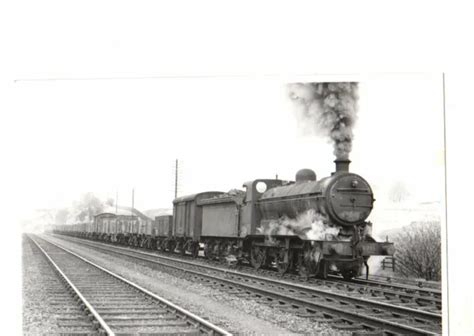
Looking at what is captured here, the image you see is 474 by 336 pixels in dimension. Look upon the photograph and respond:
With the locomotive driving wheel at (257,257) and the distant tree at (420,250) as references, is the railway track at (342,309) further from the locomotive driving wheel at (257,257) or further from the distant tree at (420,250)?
the locomotive driving wheel at (257,257)

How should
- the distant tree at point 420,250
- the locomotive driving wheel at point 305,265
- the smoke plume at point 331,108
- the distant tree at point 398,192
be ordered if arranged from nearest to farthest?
the distant tree at point 420,250
the distant tree at point 398,192
the smoke plume at point 331,108
the locomotive driving wheel at point 305,265

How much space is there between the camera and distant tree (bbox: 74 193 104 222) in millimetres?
6992

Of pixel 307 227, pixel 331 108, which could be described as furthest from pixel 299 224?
pixel 331 108

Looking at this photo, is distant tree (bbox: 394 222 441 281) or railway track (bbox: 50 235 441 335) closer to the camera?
railway track (bbox: 50 235 441 335)

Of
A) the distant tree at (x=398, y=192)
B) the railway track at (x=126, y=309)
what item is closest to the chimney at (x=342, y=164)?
the distant tree at (x=398, y=192)

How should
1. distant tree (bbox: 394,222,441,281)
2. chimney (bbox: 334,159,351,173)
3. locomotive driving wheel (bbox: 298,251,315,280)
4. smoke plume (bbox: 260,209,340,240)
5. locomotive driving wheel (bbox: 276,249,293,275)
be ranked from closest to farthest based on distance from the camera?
distant tree (bbox: 394,222,441,281) < chimney (bbox: 334,159,351,173) < smoke plume (bbox: 260,209,340,240) < locomotive driving wheel (bbox: 298,251,315,280) < locomotive driving wheel (bbox: 276,249,293,275)

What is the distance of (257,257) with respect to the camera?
9547 mm

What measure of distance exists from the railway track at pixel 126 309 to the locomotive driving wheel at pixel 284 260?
244 centimetres

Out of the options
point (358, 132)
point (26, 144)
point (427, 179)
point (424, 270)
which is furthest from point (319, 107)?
point (26, 144)

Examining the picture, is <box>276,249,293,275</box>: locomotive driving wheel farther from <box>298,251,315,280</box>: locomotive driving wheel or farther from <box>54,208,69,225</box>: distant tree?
<box>54,208,69,225</box>: distant tree

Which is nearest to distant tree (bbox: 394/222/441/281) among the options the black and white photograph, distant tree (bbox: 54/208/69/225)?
the black and white photograph

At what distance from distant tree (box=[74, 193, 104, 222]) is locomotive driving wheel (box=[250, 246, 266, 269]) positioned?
2.91m

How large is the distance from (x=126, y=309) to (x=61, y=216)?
79.6 inches

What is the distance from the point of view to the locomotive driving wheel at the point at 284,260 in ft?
27.6
